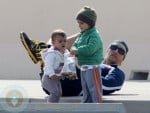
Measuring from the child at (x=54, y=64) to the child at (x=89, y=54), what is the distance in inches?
9.0

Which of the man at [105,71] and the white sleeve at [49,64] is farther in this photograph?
the man at [105,71]

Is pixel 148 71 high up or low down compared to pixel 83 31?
down

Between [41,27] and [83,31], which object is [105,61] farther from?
[41,27]

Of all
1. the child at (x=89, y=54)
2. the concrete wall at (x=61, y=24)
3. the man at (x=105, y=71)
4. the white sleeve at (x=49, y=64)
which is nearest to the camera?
the child at (x=89, y=54)

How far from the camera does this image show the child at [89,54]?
7035mm

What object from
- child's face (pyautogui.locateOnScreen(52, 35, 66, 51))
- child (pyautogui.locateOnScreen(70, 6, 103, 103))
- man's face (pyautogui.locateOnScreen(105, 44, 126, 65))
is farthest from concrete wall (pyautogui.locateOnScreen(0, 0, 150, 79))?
child (pyautogui.locateOnScreen(70, 6, 103, 103))

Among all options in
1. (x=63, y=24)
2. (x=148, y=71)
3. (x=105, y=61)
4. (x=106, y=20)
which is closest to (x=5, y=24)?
(x=63, y=24)

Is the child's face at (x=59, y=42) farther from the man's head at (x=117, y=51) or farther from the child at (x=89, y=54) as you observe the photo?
the man's head at (x=117, y=51)

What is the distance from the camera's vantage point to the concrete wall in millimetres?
15164

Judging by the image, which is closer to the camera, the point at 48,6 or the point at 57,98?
the point at 57,98

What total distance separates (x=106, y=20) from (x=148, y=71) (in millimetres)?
1565

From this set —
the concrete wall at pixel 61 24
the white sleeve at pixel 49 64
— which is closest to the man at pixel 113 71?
the white sleeve at pixel 49 64

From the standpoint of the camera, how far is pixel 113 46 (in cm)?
791

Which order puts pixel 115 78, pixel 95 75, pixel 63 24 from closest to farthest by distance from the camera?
pixel 95 75, pixel 115 78, pixel 63 24
